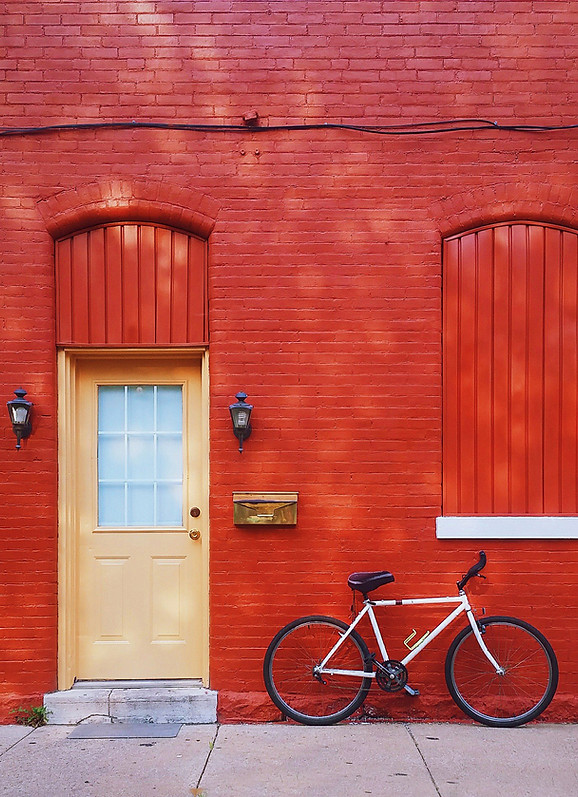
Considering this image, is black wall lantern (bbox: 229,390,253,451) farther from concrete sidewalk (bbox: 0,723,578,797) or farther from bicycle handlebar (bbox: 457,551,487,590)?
concrete sidewalk (bbox: 0,723,578,797)

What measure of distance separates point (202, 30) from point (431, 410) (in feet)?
10.8

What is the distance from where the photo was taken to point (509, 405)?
5.60m

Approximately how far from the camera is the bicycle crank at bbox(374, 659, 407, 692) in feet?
17.1

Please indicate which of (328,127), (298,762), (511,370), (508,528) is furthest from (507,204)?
(298,762)

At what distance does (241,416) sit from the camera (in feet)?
17.6

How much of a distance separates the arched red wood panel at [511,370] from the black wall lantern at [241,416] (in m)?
1.48

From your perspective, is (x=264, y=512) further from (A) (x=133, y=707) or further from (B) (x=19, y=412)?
(B) (x=19, y=412)

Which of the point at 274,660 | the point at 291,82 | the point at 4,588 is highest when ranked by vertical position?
the point at 291,82

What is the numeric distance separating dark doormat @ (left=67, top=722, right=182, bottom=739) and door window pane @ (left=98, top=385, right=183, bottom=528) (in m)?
1.41

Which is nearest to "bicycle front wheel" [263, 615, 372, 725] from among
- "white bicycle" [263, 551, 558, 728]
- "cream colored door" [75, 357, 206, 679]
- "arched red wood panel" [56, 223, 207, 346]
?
"white bicycle" [263, 551, 558, 728]

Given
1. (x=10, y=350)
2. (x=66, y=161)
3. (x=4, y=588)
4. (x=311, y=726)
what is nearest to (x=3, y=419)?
(x=10, y=350)

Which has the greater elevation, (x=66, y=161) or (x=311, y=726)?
(x=66, y=161)

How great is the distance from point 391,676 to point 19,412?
3223mm

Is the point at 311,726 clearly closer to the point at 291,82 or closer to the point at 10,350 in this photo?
the point at 10,350
